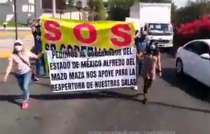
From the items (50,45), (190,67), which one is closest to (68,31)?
(50,45)

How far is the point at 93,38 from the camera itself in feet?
44.0

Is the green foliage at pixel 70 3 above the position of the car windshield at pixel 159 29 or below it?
above

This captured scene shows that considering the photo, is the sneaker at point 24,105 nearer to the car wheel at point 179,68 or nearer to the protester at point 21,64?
the protester at point 21,64

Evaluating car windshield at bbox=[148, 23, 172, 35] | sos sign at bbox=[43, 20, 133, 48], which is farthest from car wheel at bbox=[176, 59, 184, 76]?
car windshield at bbox=[148, 23, 172, 35]

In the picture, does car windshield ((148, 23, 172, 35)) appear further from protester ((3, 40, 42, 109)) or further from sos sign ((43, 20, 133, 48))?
protester ((3, 40, 42, 109))

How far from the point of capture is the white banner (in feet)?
43.3

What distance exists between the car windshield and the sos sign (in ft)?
61.4

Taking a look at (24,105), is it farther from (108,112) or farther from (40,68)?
(40,68)

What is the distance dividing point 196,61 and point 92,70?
3.84 meters

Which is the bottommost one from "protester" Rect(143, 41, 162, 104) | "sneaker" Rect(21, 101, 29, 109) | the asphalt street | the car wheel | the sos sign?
the asphalt street

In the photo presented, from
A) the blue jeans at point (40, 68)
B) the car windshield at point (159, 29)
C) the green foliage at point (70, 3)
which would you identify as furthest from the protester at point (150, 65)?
the green foliage at point (70, 3)

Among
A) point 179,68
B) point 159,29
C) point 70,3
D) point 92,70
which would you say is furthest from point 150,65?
point 70,3

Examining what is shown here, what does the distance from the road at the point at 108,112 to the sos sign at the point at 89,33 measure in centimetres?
149

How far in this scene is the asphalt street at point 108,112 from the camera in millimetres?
10445
